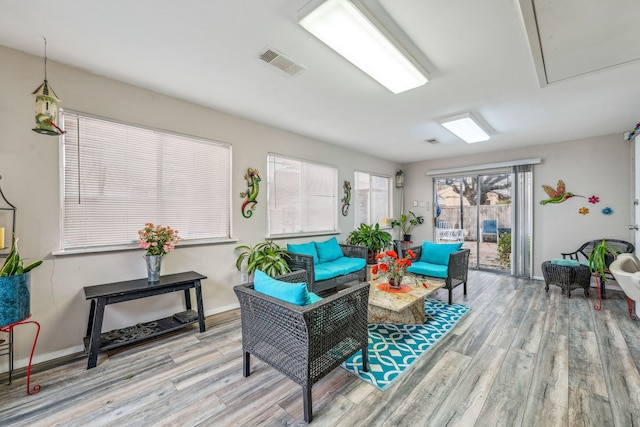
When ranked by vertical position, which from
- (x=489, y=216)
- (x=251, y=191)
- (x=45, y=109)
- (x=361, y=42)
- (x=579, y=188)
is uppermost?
(x=361, y=42)

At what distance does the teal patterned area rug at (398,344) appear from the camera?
6.99 ft

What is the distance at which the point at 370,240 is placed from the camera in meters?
5.17

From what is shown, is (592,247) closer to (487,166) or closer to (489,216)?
(489,216)

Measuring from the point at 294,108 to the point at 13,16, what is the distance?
2332mm

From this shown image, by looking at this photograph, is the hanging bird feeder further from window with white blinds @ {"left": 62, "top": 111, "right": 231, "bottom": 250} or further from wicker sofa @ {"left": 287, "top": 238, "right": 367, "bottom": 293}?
wicker sofa @ {"left": 287, "top": 238, "right": 367, "bottom": 293}

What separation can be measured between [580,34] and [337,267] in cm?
331

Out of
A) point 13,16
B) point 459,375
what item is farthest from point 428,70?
point 13,16

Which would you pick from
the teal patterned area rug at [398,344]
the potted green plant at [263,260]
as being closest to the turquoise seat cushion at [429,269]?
the teal patterned area rug at [398,344]

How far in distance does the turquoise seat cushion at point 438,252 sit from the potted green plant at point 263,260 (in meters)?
2.27

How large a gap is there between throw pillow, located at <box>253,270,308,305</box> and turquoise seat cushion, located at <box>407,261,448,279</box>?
2.65 metres

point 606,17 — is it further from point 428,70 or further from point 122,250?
point 122,250

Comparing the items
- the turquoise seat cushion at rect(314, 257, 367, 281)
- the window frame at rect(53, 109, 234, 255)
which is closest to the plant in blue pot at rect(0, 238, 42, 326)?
the window frame at rect(53, 109, 234, 255)

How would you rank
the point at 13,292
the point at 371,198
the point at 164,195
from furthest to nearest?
the point at 371,198 < the point at 164,195 < the point at 13,292

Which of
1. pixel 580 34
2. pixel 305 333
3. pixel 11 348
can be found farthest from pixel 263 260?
pixel 580 34
